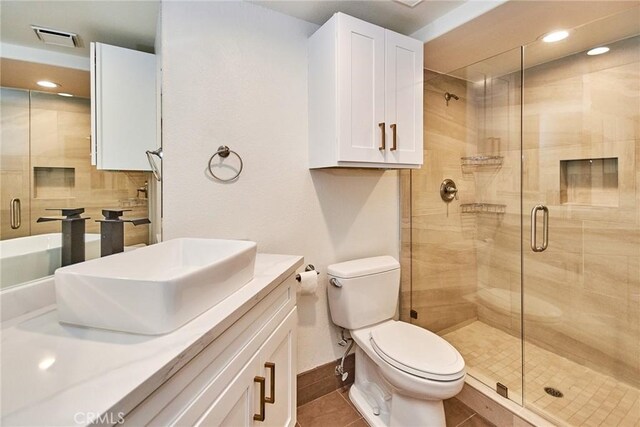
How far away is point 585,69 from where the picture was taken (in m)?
1.80

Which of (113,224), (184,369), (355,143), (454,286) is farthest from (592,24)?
(113,224)

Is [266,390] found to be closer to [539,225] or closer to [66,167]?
[66,167]

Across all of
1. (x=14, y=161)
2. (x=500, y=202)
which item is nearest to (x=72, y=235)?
(x=14, y=161)

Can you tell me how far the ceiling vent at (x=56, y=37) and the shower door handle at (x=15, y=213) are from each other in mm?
525

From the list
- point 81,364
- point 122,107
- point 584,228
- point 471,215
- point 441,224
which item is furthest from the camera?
point 471,215

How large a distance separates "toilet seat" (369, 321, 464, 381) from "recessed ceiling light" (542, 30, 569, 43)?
1.81 metres

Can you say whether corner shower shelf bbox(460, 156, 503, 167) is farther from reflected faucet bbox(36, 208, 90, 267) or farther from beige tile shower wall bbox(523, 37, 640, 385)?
reflected faucet bbox(36, 208, 90, 267)

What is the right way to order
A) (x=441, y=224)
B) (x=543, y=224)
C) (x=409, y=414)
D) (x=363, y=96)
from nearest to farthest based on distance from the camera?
(x=409, y=414), (x=363, y=96), (x=543, y=224), (x=441, y=224)

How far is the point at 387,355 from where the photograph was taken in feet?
4.48

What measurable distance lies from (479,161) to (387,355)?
168 cm

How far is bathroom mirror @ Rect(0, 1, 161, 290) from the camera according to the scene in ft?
2.56

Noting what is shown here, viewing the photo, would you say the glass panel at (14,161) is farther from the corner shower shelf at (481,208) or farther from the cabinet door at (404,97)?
the corner shower shelf at (481,208)

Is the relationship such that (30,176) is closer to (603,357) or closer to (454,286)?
(454,286)

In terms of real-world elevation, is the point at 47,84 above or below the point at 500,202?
above
